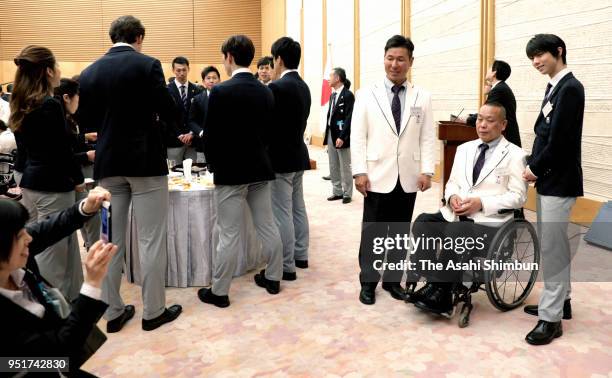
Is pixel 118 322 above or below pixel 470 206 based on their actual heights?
below

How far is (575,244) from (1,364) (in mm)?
4256

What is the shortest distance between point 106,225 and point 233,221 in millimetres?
1526

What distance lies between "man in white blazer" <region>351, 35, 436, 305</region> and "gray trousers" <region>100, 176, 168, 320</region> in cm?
115

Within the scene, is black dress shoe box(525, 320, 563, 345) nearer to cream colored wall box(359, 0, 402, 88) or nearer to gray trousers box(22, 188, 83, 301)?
gray trousers box(22, 188, 83, 301)

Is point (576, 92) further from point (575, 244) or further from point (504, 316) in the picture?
point (575, 244)

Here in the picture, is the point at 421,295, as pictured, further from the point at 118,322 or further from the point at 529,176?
the point at 118,322

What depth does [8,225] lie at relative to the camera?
133 cm

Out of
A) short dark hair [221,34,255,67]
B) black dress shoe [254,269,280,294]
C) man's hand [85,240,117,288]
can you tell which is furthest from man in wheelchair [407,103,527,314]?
man's hand [85,240,117,288]

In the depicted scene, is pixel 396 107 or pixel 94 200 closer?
pixel 94 200

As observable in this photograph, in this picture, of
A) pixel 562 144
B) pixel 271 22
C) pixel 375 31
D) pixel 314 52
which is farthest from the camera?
pixel 271 22

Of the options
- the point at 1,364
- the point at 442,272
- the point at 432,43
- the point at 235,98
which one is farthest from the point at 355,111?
the point at 432,43

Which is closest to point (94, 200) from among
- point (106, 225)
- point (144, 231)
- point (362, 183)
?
point (106, 225)

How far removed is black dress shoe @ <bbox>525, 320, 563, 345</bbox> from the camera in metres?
2.62

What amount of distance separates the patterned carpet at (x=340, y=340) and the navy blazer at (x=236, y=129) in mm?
801
